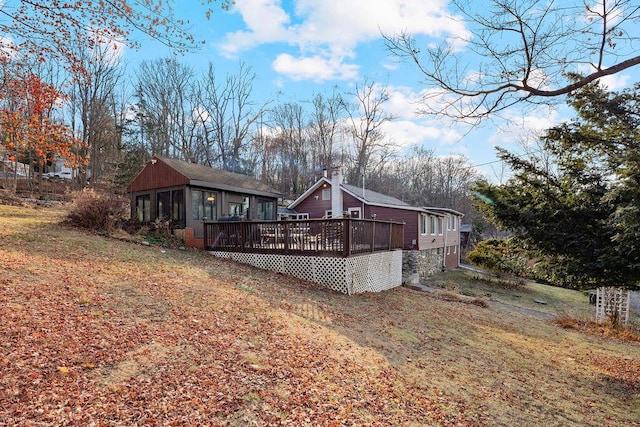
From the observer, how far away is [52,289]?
17.7 feet

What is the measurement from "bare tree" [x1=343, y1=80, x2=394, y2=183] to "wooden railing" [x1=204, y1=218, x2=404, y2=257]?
21.8 metres

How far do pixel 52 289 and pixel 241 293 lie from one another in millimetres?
3174

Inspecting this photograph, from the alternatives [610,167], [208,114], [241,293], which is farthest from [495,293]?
[208,114]

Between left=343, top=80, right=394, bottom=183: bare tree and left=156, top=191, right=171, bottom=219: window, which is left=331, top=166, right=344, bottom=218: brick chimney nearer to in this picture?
left=156, top=191, right=171, bottom=219: window

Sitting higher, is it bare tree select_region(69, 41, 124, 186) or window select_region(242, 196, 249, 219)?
bare tree select_region(69, 41, 124, 186)

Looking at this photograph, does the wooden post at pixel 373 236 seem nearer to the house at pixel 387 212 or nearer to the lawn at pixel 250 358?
the lawn at pixel 250 358

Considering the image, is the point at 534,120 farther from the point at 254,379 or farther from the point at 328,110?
the point at 328,110

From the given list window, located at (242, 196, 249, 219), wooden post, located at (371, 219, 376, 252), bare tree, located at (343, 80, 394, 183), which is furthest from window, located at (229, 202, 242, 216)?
bare tree, located at (343, 80, 394, 183)

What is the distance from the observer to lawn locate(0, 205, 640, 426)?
3.12 metres

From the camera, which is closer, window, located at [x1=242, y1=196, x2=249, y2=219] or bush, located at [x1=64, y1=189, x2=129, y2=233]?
bush, located at [x1=64, y1=189, x2=129, y2=233]

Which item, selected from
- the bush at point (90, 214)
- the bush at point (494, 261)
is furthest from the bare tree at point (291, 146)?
the bush at point (90, 214)

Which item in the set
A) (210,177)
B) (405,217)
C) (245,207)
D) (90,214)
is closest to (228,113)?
(245,207)

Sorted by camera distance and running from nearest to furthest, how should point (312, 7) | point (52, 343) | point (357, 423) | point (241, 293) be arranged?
1. point (357, 423)
2. point (52, 343)
3. point (241, 293)
4. point (312, 7)

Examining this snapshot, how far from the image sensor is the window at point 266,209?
733 inches
